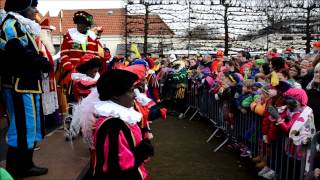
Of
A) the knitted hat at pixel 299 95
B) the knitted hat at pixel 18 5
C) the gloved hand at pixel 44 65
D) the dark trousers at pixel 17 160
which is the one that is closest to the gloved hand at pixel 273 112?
the knitted hat at pixel 299 95

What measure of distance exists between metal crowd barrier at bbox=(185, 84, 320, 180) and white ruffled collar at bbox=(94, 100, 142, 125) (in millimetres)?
2270

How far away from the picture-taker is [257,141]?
236 inches

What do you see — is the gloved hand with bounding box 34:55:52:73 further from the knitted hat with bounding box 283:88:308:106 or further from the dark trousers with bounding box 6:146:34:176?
the knitted hat with bounding box 283:88:308:106

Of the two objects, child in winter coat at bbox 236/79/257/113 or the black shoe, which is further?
child in winter coat at bbox 236/79/257/113

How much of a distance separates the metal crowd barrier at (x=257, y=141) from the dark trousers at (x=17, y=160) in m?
2.81

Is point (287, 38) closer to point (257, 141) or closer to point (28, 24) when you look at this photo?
point (257, 141)

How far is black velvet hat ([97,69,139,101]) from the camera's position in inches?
116

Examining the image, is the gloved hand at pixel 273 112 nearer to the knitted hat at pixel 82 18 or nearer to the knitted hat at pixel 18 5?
the knitted hat at pixel 82 18

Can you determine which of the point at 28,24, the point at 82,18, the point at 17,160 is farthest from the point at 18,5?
the point at 82,18

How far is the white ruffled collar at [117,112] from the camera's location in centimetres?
282

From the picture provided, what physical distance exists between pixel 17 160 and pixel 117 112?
57.7 inches

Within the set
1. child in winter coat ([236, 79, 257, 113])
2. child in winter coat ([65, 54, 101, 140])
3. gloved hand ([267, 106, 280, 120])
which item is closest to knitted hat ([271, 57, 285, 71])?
child in winter coat ([236, 79, 257, 113])

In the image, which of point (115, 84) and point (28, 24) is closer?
point (115, 84)

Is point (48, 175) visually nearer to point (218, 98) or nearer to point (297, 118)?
point (297, 118)
